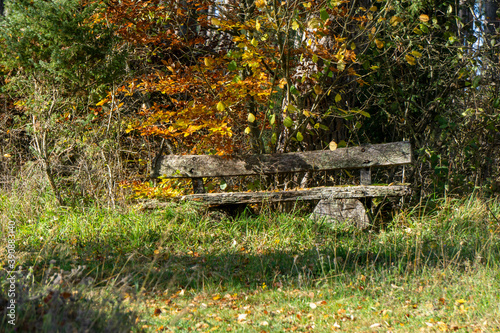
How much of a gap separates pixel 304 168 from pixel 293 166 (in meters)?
0.15

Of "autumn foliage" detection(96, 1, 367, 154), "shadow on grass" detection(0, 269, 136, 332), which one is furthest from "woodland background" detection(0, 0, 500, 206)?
"shadow on grass" detection(0, 269, 136, 332)

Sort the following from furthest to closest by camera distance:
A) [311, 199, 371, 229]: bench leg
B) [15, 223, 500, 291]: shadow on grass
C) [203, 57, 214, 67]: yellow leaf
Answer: [311, 199, 371, 229]: bench leg
[203, 57, 214, 67]: yellow leaf
[15, 223, 500, 291]: shadow on grass

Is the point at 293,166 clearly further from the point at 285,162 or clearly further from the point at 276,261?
the point at 276,261

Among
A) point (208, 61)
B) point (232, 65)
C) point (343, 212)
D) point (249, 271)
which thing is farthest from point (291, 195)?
point (208, 61)

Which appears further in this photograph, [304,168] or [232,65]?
[304,168]

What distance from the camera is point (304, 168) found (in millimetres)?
6148

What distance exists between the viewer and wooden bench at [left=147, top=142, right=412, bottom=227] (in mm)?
5867

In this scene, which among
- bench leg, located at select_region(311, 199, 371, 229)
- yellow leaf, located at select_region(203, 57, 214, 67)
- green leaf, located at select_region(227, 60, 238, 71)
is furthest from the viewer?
bench leg, located at select_region(311, 199, 371, 229)

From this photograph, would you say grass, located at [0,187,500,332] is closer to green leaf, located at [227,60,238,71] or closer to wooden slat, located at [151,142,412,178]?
wooden slat, located at [151,142,412,178]

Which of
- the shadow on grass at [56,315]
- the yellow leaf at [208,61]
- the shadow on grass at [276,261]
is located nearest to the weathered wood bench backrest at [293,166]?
the shadow on grass at [276,261]

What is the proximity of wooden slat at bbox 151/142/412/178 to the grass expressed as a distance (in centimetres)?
63

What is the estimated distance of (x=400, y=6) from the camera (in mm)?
6973

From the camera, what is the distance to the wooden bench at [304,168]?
5867 mm

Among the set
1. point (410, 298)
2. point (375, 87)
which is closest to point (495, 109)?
point (375, 87)
